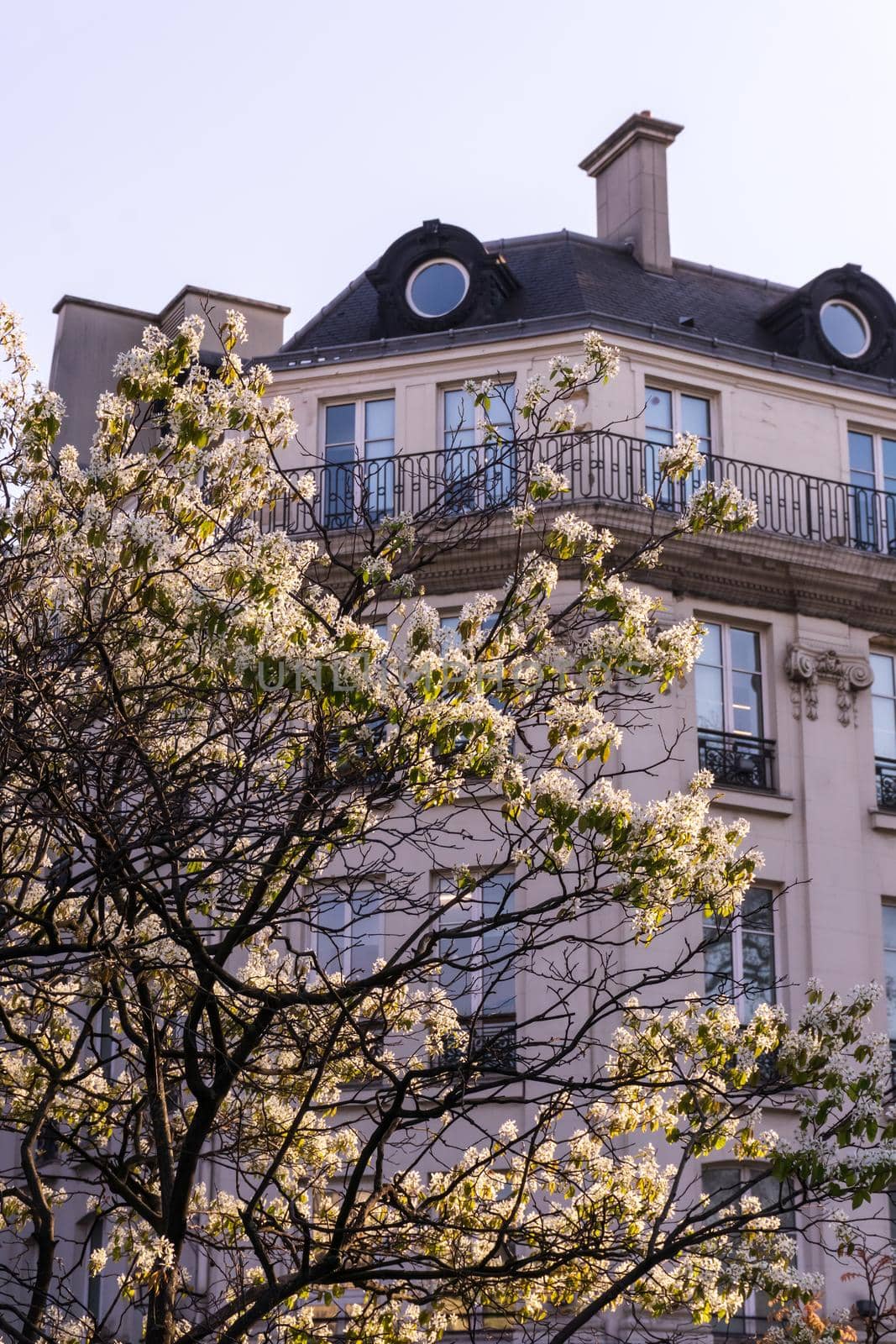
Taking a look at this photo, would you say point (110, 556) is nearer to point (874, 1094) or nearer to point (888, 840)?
point (874, 1094)

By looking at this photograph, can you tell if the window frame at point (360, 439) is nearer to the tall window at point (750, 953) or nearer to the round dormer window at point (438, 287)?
the round dormer window at point (438, 287)

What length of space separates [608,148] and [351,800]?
22.2 m

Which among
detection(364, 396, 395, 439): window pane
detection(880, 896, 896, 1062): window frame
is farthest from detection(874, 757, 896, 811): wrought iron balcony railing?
detection(364, 396, 395, 439): window pane

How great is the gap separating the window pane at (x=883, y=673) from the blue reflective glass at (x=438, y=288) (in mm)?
7532

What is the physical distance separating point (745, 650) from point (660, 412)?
136 inches

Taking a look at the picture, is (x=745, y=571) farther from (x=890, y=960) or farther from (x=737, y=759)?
(x=890, y=960)

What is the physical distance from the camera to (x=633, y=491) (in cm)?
2611

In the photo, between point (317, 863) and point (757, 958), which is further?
point (757, 958)

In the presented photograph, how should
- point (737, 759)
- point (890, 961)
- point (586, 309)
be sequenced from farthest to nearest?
point (586, 309)
point (890, 961)
point (737, 759)

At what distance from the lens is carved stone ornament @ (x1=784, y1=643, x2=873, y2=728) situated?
26.5 m

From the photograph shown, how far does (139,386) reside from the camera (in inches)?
439

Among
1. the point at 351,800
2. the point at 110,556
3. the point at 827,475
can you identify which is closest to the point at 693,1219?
the point at 351,800

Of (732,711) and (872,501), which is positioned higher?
(872,501)

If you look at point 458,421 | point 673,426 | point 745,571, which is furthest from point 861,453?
point 458,421
